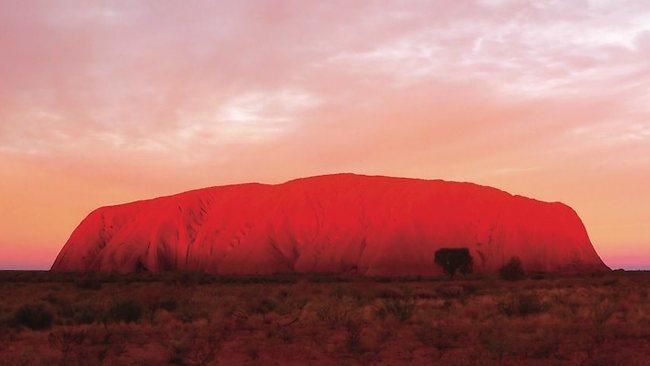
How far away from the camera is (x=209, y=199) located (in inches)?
3228

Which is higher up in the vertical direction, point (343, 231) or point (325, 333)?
point (343, 231)

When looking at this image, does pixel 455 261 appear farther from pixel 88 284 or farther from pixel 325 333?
pixel 325 333

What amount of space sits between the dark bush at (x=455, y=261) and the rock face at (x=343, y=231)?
213 inches

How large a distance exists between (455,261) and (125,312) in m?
42.6

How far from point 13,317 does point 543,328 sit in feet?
43.2

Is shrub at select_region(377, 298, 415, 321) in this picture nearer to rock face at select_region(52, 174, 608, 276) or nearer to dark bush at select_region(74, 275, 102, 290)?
dark bush at select_region(74, 275, 102, 290)

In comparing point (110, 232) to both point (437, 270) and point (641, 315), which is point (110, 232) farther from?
point (641, 315)

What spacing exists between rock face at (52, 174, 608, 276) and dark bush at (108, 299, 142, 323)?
4560 centimetres

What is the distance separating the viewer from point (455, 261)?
2290 inches

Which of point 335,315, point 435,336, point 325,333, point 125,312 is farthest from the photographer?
point 125,312

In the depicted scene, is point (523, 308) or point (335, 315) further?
point (523, 308)

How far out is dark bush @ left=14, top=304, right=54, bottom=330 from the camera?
694 inches

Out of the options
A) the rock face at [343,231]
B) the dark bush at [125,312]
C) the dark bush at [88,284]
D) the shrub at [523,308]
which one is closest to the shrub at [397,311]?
the shrub at [523,308]

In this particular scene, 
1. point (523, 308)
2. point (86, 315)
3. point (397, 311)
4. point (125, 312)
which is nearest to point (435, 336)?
point (397, 311)
